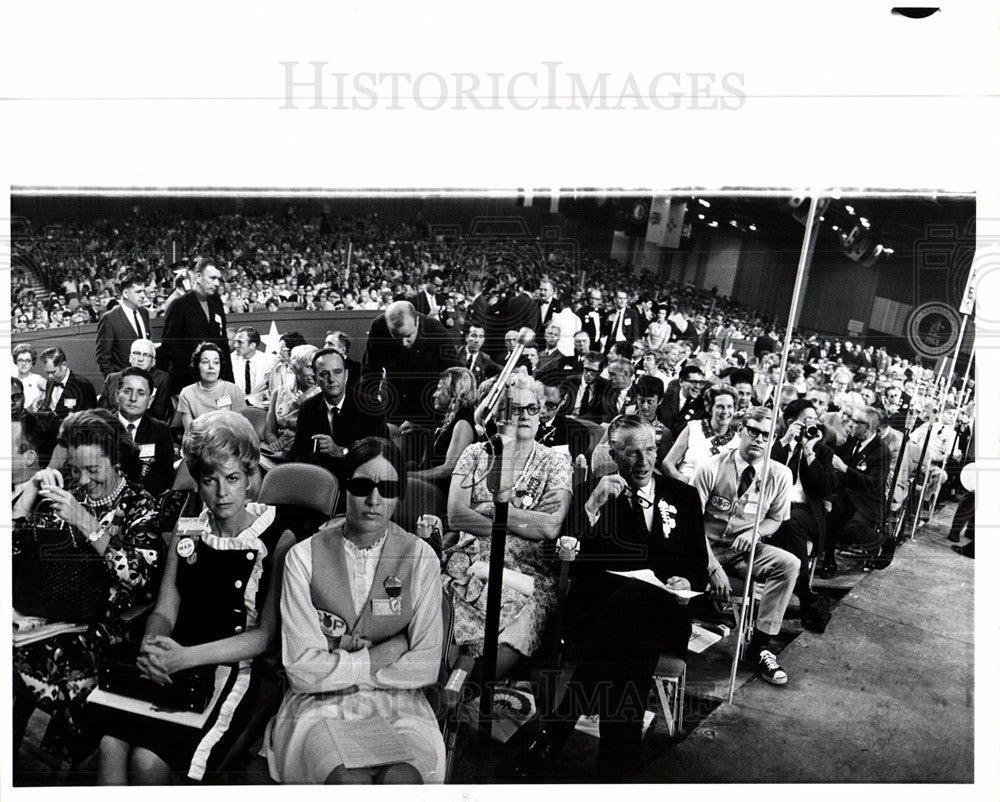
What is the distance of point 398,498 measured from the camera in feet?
10.5

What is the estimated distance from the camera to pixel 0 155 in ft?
10.3

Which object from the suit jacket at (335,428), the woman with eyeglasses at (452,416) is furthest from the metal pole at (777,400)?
the suit jacket at (335,428)

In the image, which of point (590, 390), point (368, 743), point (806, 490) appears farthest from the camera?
point (806, 490)

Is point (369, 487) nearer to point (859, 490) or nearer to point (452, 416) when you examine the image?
point (452, 416)

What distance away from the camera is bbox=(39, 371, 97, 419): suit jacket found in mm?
3174

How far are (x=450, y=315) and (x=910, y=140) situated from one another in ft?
5.93

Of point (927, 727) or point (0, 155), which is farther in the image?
point (927, 727)

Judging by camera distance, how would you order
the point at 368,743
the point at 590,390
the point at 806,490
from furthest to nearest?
the point at 806,490 → the point at 590,390 → the point at 368,743

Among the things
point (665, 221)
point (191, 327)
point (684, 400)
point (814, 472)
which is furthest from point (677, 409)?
point (191, 327)

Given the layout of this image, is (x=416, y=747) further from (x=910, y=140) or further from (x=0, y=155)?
(x=910, y=140)

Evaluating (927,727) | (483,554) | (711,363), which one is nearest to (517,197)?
(711,363)

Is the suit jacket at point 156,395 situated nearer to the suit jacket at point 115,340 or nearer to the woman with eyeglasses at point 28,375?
the suit jacket at point 115,340

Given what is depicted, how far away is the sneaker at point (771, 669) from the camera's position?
334cm

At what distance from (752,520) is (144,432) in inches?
90.4
